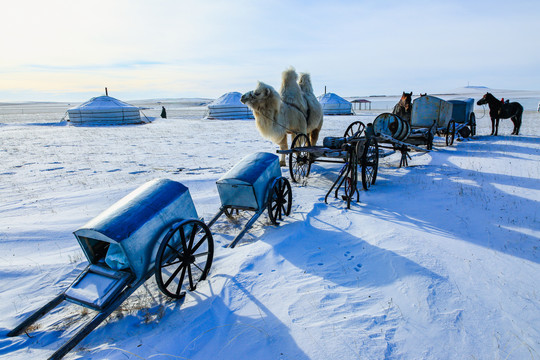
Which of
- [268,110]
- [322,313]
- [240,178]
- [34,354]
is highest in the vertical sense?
[268,110]

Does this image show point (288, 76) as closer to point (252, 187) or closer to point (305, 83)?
point (305, 83)

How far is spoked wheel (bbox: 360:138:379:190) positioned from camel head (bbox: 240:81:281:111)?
2.75m

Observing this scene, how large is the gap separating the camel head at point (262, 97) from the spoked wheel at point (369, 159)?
2745mm

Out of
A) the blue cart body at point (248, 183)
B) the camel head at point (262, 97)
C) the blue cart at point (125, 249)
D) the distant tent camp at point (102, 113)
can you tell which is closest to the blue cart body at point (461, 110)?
the camel head at point (262, 97)

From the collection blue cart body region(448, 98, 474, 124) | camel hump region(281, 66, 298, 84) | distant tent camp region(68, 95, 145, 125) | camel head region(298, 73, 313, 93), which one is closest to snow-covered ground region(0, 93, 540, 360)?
camel hump region(281, 66, 298, 84)

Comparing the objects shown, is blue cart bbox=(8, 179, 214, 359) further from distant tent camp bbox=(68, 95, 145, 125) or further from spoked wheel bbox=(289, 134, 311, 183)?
distant tent camp bbox=(68, 95, 145, 125)

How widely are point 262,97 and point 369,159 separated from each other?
314 centimetres

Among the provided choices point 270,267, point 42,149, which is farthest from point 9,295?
point 42,149

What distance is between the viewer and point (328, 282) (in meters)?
3.40

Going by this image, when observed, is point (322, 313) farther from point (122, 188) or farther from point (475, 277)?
point (122, 188)

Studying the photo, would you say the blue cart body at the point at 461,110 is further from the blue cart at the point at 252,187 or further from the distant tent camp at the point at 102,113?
the distant tent camp at the point at 102,113

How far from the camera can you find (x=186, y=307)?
3191mm

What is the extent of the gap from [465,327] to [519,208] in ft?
12.2

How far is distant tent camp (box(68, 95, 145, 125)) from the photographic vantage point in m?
26.2
